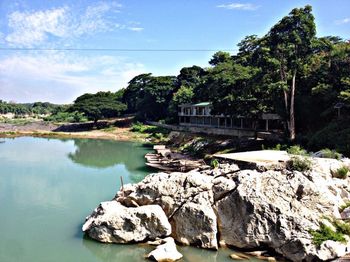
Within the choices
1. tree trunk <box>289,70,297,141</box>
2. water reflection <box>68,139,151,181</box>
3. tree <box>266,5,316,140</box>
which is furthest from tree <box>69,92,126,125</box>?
tree trunk <box>289,70,297,141</box>

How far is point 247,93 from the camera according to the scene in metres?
36.3

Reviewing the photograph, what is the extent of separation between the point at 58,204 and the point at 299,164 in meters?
15.4

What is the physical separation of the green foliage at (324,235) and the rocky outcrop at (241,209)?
212mm

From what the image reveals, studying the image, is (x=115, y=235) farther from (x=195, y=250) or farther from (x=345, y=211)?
(x=345, y=211)

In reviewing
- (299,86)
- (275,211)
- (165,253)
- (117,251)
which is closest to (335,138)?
(299,86)

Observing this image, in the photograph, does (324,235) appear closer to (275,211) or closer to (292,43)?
(275,211)

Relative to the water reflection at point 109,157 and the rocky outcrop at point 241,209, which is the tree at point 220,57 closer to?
the water reflection at point 109,157

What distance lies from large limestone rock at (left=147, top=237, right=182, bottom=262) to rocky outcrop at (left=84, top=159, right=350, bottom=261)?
1.31 m

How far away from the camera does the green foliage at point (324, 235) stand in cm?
1423

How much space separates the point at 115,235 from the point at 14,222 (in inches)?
275

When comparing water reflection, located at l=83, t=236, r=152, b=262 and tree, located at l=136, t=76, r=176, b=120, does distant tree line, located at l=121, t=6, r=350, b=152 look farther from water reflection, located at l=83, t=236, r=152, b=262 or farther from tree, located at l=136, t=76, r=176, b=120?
tree, located at l=136, t=76, r=176, b=120

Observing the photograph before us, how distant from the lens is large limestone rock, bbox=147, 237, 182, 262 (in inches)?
557

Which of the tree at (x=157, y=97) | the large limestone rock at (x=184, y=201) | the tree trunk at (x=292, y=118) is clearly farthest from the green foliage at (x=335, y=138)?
the tree at (x=157, y=97)

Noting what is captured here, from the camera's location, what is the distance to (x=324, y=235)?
1450 cm
